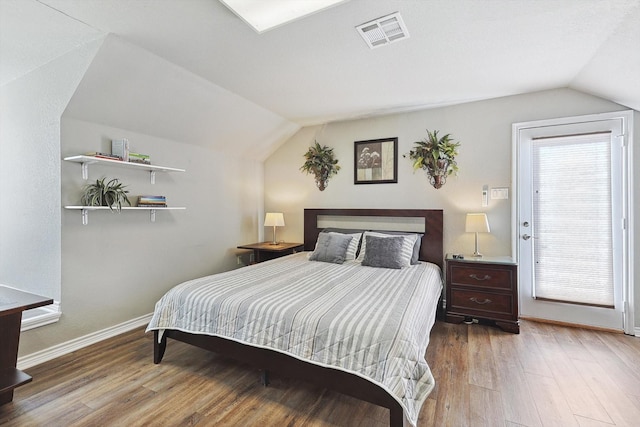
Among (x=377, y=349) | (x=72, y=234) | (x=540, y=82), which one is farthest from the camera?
(x=540, y=82)

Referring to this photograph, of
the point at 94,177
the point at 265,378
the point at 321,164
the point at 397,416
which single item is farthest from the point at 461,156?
the point at 94,177

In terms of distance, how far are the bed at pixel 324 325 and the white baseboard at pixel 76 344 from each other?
0.88 m

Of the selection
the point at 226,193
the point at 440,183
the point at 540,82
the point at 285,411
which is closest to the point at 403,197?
the point at 440,183

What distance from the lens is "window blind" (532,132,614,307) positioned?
3037mm

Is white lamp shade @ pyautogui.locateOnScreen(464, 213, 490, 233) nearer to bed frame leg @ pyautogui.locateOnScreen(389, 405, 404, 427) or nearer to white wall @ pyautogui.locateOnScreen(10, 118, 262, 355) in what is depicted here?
bed frame leg @ pyautogui.locateOnScreen(389, 405, 404, 427)

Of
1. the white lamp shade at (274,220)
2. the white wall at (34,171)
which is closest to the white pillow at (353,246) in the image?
the white lamp shade at (274,220)

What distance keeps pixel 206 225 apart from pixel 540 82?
4.17 m

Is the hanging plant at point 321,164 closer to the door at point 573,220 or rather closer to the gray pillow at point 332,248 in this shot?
the gray pillow at point 332,248

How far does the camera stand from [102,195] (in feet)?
8.98

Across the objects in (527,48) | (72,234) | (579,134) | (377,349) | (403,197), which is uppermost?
(527,48)

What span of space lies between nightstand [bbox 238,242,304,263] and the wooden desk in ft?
8.12

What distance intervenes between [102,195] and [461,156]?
3865 mm

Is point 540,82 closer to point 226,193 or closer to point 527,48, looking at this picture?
point 527,48

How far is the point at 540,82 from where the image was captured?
307 cm
